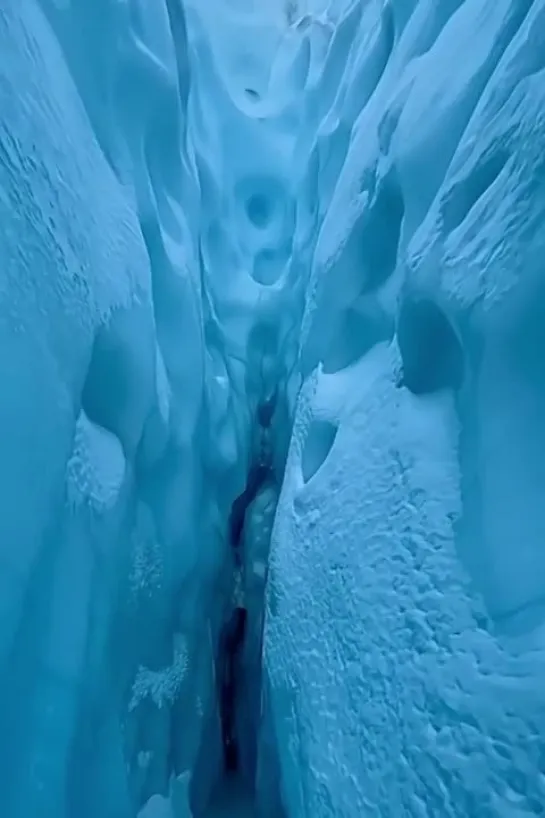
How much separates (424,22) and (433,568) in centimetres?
124

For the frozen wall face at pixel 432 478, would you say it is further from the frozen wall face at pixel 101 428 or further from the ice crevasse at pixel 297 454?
the frozen wall face at pixel 101 428

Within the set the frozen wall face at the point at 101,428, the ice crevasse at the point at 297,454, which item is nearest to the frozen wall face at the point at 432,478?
the ice crevasse at the point at 297,454

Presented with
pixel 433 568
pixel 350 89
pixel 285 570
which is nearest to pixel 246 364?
pixel 350 89

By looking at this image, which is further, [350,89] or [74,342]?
[350,89]

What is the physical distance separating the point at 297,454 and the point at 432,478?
681 millimetres

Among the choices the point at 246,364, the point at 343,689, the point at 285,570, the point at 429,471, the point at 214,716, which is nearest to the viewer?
the point at 429,471

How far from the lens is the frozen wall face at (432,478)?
30.6 inches

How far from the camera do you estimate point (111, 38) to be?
1521 mm

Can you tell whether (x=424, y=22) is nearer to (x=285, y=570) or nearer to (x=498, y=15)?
(x=498, y=15)

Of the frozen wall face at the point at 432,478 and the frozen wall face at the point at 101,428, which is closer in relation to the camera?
the frozen wall face at the point at 432,478

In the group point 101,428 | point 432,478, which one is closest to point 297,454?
point 101,428

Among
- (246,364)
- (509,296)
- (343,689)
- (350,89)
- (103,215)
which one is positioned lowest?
(343,689)

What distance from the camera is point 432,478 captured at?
37.7 inches

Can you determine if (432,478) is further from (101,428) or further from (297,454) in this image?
(297,454)
